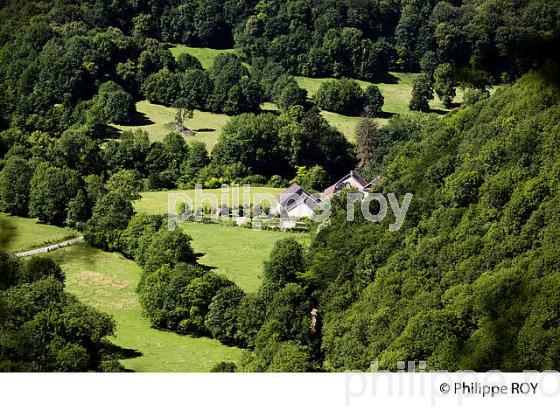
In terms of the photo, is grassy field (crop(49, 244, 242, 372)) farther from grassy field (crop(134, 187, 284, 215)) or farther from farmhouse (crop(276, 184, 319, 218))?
farmhouse (crop(276, 184, 319, 218))

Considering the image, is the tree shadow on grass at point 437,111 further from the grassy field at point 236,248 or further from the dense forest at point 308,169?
the grassy field at point 236,248

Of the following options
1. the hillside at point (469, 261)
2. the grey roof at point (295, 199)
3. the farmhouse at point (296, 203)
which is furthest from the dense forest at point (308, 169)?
the grey roof at point (295, 199)

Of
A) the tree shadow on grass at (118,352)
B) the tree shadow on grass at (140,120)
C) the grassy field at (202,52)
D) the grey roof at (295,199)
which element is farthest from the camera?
the grassy field at (202,52)

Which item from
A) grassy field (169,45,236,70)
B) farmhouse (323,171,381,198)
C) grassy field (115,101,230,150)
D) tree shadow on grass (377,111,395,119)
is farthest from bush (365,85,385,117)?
grassy field (169,45,236,70)

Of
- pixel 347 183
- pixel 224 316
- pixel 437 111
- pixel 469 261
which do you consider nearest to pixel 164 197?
pixel 347 183

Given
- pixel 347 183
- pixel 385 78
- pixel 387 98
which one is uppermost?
pixel 385 78

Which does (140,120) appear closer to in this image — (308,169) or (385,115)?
(308,169)
